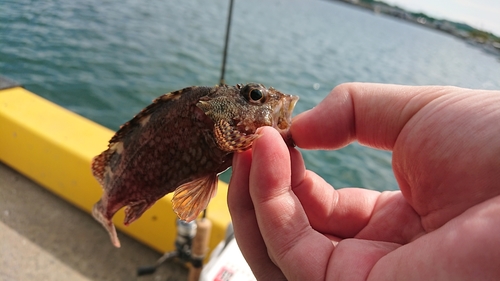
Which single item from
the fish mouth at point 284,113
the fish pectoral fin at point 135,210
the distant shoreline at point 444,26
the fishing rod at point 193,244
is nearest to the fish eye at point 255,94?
the fish mouth at point 284,113

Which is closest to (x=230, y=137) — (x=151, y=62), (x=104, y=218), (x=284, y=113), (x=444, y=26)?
(x=284, y=113)

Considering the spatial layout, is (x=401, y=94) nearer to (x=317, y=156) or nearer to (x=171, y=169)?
(x=171, y=169)

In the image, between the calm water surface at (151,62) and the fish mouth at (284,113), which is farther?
the calm water surface at (151,62)

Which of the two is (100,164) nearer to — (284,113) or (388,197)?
(284,113)

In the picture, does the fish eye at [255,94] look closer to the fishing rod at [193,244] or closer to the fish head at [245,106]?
the fish head at [245,106]

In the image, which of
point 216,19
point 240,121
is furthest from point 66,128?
point 216,19

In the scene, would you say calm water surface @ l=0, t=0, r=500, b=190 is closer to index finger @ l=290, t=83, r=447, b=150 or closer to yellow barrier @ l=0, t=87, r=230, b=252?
yellow barrier @ l=0, t=87, r=230, b=252

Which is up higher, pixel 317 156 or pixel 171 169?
pixel 171 169
